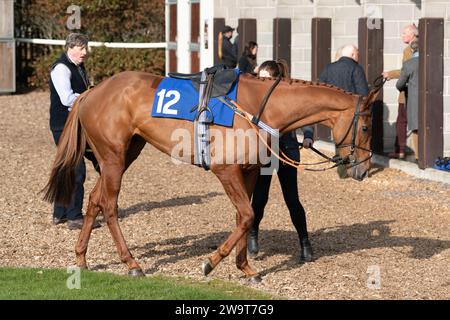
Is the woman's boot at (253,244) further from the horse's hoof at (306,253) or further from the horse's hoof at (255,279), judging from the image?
the horse's hoof at (255,279)

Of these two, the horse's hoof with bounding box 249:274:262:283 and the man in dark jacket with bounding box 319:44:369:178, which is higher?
the man in dark jacket with bounding box 319:44:369:178

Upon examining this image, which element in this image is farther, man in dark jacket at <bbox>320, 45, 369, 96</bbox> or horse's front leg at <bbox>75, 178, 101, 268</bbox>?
man in dark jacket at <bbox>320, 45, 369, 96</bbox>

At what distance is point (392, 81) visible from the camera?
695 inches

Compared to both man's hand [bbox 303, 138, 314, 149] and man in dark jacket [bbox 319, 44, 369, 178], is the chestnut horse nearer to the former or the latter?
man's hand [bbox 303, 138, 314, 149]

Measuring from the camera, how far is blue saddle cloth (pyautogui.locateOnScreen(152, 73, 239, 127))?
930 centimetres

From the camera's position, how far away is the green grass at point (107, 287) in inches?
333

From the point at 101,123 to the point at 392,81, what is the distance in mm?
8595

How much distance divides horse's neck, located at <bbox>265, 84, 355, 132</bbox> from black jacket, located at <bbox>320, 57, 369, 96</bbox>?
572 centimetres

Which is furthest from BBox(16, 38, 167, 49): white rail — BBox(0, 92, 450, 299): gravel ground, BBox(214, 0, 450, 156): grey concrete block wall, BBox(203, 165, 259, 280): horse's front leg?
BBox(203, 165, 259, 280): horse's front leg

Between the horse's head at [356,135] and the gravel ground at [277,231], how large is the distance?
0.93m

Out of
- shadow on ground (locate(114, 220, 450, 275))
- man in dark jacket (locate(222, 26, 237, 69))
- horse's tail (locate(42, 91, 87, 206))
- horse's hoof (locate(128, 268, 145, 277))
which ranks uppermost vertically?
man in dark jacket (locate(222, 26, 237, 69))

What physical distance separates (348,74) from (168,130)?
600 centimetres

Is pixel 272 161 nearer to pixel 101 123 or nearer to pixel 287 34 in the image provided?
pixel 101 123

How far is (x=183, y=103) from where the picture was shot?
9.45m
